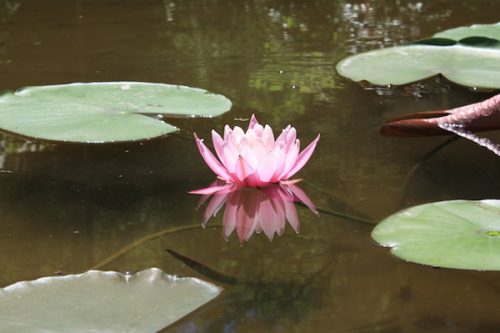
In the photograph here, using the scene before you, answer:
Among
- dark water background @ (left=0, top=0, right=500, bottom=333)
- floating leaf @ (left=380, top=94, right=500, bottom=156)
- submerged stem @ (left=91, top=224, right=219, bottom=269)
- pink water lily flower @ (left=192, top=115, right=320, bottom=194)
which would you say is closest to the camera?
dark water background @ (left=0, top=0, right=500, bottom=333)

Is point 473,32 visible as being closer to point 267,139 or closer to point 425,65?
point 425,65

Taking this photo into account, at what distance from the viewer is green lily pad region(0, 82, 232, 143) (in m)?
2.05

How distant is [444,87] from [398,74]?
0.43 feet

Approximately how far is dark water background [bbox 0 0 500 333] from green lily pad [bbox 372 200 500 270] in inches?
1.0

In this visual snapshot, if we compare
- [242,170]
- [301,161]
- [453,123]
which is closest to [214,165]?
[242,170]

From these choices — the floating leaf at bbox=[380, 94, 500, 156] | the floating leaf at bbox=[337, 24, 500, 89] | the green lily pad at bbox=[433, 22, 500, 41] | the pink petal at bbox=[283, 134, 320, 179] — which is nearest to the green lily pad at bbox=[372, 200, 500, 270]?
the pink petal at bbox=[283, 134, 320, 179]

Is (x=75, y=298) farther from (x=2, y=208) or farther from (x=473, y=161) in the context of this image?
(x=473, y=161)

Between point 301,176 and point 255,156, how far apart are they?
17cm

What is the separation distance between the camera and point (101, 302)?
135 cm

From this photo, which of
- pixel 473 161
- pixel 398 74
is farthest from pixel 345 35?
pixel 473 161

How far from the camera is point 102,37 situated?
318 centimetres

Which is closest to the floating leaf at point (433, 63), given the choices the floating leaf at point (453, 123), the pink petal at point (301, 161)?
the floating leaf at point (453, 123)

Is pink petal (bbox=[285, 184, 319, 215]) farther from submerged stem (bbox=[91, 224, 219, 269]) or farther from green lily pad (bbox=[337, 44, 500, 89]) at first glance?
green lily pad (bbox=[337, 44, 500, 89])

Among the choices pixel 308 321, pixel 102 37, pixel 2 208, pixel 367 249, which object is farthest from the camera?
pixel 102 37
